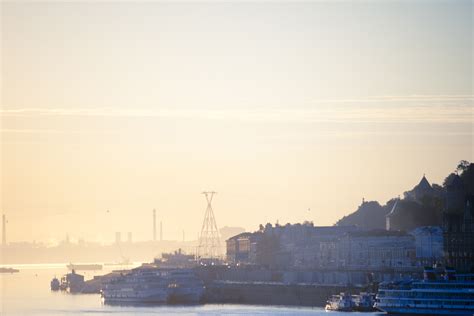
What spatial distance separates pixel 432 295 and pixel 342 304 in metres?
19.2

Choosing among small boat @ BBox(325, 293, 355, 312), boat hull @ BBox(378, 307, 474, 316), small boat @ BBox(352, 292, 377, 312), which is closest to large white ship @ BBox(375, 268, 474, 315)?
boat hull @ BBox(378, 307, 474, 316)

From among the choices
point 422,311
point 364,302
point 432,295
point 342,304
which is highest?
point 432,295

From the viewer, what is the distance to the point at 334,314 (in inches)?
6919

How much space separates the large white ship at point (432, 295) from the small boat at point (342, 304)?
879 centimetres

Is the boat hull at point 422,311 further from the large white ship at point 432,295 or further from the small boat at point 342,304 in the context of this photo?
the small boat at point 342,304

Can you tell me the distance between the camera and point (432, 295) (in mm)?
165375

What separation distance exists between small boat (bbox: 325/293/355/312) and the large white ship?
8.79 meters

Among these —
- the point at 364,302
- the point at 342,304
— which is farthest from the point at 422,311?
the point at 342,304

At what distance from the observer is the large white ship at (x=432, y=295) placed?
535ft

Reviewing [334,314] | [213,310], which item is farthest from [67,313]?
[334,314]

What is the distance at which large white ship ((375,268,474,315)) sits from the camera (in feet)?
535

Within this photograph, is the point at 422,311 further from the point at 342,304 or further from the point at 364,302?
the point at 342,304

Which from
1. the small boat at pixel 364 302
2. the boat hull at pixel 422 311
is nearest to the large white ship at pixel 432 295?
the boat hull at pixel 422 311

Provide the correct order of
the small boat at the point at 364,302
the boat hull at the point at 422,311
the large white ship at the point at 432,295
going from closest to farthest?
the boat hull at the point at 422,311, the large white ship at the point at 432,295, the small boat at the point at 364,302
